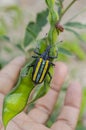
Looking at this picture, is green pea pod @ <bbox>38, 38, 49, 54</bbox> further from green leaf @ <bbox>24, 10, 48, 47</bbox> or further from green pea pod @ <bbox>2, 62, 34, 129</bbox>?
green leaf @ <bbox>24, 10, 48, 47</bbox>

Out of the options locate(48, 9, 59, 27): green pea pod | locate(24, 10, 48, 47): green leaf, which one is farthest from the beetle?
locate(24, 10, 48, 47): green leaf

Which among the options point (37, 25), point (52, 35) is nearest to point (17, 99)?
point (52, 35)

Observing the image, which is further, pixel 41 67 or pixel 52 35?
pixel 41 67

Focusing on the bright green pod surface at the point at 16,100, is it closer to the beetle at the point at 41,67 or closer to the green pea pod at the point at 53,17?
the beetle at the point at 41,67

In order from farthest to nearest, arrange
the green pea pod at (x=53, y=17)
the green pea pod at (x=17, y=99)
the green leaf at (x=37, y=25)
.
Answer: the green leaf at (x=37, y=25) < the green pea pod at (x=17, y=99) < the green pea pod at (x=53, y=17)

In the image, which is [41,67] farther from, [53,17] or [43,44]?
[53,17]

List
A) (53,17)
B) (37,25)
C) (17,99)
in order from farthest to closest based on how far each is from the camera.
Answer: (37,25), (17,99), (53,17)

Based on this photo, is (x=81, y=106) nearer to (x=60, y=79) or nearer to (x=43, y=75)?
(x=60, y=79)

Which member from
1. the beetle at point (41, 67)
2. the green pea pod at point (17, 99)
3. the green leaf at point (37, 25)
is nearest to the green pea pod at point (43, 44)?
the beetle at point (41, 67)
